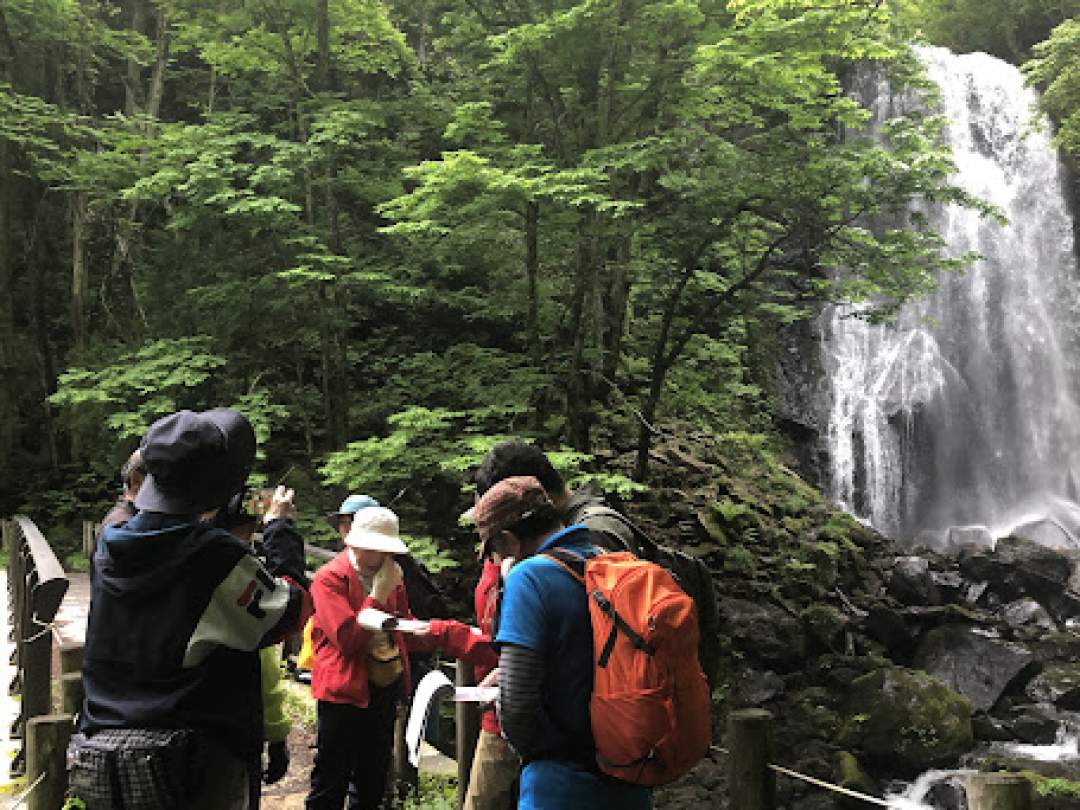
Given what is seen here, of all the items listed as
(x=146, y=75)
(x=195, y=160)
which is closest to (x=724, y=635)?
(x=195, y=160)

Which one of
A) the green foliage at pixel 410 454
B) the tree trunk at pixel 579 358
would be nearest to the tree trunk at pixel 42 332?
the green foliage at pixel 410 454

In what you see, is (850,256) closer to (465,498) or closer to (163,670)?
(465,498)

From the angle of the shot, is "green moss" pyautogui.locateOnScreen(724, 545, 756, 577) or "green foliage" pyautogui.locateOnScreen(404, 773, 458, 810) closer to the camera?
"green foliage" pyautogui.locateOnScreen(404, 773, 458, 810)

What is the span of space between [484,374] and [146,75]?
44.7 ft

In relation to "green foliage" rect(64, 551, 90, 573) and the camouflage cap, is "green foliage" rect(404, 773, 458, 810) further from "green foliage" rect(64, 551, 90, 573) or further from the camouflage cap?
"green foliage" rect(64, 551, 90, 573)

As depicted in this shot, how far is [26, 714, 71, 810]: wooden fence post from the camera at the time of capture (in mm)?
3025

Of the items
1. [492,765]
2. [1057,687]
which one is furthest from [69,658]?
[1057,687]

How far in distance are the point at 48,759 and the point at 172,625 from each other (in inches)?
58.6

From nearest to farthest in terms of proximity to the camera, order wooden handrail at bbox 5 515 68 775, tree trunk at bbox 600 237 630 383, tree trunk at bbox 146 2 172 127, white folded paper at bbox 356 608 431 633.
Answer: white folded paper at bbox 356 608 431 633, wooden handrail at bbox 5 515 68 775, tree trunk at bbox 600 237 630 383, tree trunk at bbox 146 2 172 127

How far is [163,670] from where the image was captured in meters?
2.06

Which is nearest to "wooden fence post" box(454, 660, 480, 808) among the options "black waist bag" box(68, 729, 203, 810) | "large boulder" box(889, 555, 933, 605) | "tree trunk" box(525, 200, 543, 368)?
"black waist bag" box(68, 729, 203, 810)

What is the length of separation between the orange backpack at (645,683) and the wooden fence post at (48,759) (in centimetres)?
214

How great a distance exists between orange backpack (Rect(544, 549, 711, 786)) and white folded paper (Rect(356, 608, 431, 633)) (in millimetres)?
1259

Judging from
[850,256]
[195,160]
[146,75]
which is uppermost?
[146,75]
